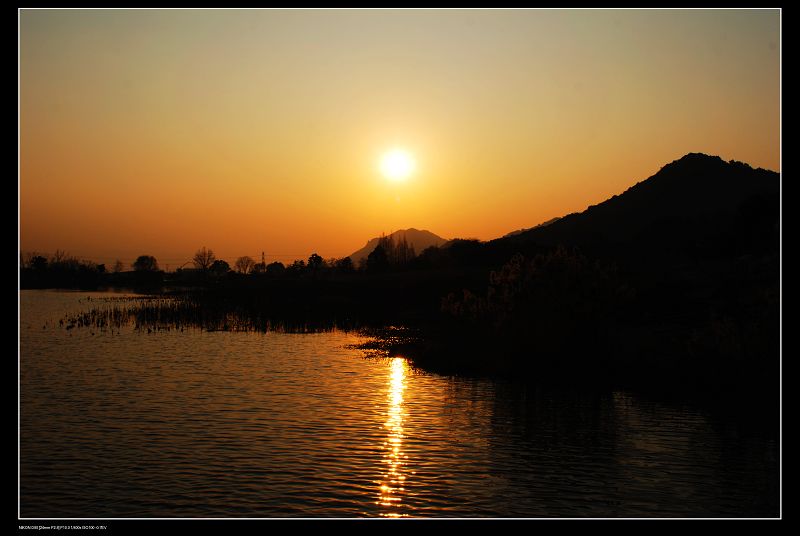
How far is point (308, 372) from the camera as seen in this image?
3778 cm

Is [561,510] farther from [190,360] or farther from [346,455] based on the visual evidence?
[190,360]

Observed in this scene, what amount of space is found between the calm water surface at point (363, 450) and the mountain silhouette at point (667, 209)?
86.6 meters

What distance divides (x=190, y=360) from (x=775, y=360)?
29059mm

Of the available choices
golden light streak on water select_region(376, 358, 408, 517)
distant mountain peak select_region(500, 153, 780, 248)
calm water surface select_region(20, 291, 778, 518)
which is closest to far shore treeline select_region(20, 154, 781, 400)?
calm water surface select_region(20, 291, 778, 518)

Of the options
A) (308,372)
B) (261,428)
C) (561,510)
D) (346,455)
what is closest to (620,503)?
(561,510)

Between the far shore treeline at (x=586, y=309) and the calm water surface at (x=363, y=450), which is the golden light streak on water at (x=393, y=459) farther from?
the far shore treeline at (x=586, y=309)

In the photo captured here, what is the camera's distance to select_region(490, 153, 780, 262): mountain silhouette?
A: 129 m

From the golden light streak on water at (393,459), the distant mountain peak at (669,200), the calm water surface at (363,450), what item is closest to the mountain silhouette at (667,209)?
the distant mountain peak at (669,200)

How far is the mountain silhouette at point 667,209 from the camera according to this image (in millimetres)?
129125

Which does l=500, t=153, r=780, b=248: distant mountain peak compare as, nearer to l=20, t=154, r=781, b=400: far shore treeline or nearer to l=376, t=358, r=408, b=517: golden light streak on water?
l=20, t=154, r=781, b=400: far shore treeline

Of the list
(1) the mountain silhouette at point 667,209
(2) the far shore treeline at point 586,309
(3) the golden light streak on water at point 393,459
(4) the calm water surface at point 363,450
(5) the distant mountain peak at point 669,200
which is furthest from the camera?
(5) the distant mountain peak at point 669,200

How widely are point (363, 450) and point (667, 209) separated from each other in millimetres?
154404

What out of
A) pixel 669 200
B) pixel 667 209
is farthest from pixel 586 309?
pixel 669 200

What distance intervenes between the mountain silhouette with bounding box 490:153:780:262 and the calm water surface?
284ft
